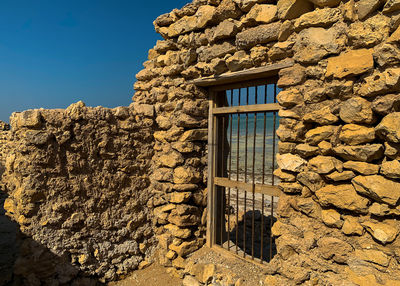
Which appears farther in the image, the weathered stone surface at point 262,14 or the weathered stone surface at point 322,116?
the weathered stone surface at point 262,14

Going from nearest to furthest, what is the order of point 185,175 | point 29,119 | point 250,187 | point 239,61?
point 239,61 → point 29,119 → point 250,187 → point 185,175

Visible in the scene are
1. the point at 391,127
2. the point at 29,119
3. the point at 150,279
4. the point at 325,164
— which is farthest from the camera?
the point at 150,279

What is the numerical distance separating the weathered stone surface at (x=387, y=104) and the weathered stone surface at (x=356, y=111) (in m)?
0.06

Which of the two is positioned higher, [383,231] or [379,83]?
[379,83]

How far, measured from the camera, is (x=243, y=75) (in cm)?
286

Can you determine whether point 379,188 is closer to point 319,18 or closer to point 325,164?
point 325,164

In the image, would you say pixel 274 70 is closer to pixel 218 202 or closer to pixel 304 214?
pixel 304 214

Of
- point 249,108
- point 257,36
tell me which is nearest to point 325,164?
point 249,108

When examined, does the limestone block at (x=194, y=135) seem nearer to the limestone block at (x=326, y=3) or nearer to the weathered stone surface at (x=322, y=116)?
the weathered stone surface at (x=322, y=116)

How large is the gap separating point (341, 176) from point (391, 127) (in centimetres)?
50

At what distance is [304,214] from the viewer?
236cm

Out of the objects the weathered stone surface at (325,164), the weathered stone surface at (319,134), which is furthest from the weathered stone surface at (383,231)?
the weathered stone surface at (319,134)

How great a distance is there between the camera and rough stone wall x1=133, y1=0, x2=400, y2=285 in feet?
6.27

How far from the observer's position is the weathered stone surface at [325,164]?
215cm
